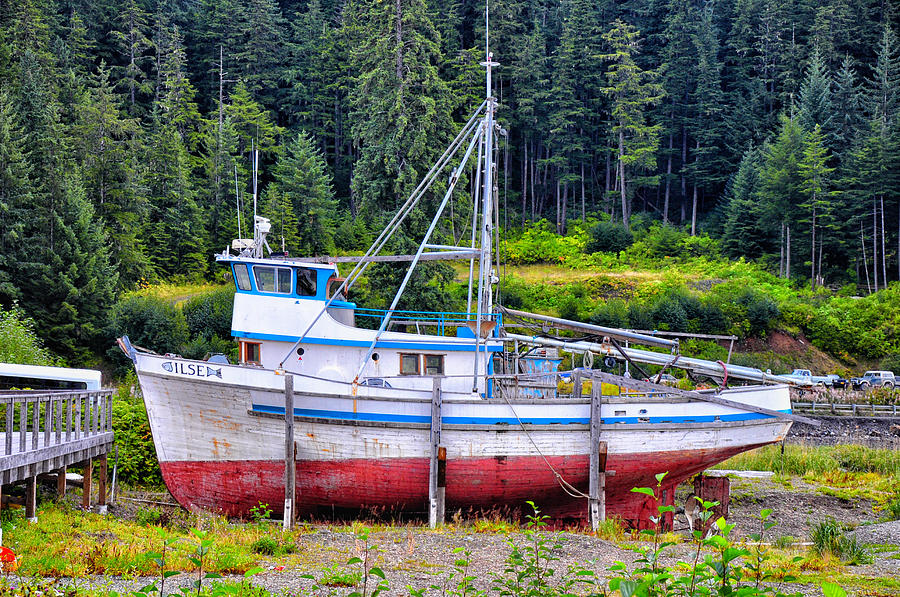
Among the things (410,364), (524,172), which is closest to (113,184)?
(524,172)

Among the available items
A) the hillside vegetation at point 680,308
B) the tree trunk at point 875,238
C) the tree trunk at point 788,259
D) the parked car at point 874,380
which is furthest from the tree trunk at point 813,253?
the parked car at point 874,380

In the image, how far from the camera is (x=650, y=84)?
64188 mm

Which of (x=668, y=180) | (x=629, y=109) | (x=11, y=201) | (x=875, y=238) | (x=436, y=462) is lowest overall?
(x=436, y=462)

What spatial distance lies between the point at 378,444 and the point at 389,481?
0.85 meters

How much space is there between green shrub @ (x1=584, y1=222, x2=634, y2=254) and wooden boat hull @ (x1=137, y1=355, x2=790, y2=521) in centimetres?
3942

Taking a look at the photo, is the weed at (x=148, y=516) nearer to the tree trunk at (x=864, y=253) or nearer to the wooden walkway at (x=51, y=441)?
the wooden walkway at (x=51, y=441)

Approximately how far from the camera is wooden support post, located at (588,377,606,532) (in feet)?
59.5

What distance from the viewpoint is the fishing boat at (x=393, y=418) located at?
18.4 m

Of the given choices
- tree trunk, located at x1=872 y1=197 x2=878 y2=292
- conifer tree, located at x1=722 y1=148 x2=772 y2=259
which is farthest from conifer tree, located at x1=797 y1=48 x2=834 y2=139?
tree trunk, located at x1=872 y1=197 x2=878 y2=292

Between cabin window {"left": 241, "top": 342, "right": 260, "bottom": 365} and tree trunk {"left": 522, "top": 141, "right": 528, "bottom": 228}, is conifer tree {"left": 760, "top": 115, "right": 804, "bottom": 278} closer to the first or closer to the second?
tree trunk {"left": 522, "top": 141, "right": 528, "bottom": 228}

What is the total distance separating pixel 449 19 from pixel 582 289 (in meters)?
28.2

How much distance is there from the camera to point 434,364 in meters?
19.9

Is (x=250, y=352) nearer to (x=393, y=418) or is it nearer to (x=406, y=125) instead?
(x=393, y=418)

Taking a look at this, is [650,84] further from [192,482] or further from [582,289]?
[192,482]
